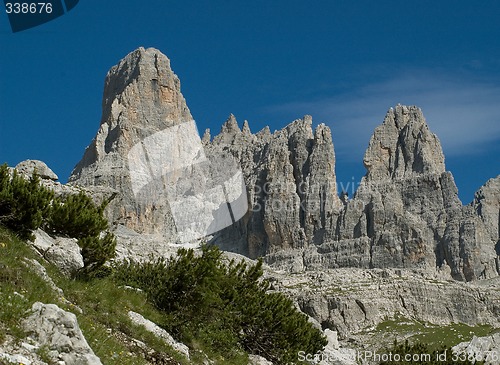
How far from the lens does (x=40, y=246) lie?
2286 cm

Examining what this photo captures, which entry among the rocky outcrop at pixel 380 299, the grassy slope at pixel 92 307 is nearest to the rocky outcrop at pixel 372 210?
the rocky outcrop at pixel 380 299

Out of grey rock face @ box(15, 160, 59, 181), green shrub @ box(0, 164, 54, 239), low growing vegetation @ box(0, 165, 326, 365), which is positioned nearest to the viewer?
low growing vegetation @ box(0, 165, 326, 365)

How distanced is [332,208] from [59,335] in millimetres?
136773

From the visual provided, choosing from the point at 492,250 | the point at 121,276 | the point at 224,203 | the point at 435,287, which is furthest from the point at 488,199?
the point at 121,276

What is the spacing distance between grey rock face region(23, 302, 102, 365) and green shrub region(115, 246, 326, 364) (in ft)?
33.9

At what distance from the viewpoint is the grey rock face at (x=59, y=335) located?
1365 cm

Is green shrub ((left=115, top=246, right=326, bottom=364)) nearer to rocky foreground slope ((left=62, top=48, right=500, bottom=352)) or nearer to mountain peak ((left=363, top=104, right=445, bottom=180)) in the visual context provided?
rocky foreground slope ((left=62, top=48, right=500, bottom=352))

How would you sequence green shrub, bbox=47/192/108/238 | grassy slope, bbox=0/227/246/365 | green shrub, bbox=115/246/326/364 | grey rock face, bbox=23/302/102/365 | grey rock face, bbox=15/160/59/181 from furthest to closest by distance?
grey rock face, bbox=15/160/59/181 < green shrub, bbox=115/246/326/364 < green shrub, bbox=47/192/108/238 < grassy slope, bbox=0/227/246/365 < grey rock face, bbox=23/302/102/365

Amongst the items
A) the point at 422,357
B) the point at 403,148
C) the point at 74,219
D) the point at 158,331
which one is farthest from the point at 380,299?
the point at 158,331

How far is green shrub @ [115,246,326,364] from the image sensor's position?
25953 mm

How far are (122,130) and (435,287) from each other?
78.6 meters

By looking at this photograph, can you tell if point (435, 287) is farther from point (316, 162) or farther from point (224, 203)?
point (224, 203)

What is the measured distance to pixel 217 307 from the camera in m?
28.4

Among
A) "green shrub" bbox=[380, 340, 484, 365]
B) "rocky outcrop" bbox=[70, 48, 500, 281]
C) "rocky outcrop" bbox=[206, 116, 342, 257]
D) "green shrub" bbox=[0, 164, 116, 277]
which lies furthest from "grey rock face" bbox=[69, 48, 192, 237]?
"green shrub" bbox=[0, 164, 116, 277]
